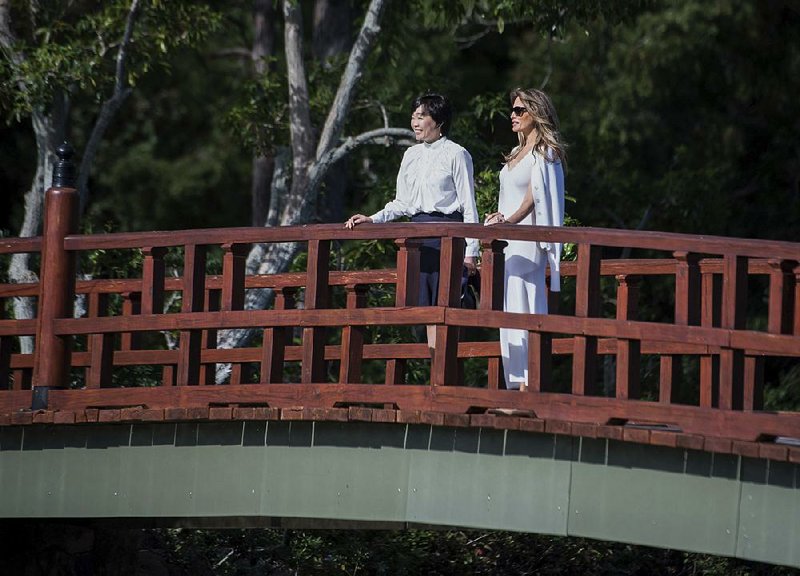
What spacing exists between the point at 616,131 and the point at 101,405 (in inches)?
460

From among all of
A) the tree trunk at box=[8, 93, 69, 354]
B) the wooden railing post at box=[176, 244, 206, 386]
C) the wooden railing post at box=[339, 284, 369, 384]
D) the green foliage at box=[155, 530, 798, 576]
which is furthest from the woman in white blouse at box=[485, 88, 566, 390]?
the tree trunk at box=[8, 93, 69, 354]

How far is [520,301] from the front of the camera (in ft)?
30.8

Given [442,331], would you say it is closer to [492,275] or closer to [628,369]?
[492,275]

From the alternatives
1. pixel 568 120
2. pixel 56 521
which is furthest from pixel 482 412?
pixel 568 120

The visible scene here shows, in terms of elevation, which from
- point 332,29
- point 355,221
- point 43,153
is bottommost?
point 355,221

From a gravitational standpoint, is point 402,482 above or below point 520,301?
below

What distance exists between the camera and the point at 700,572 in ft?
45.8

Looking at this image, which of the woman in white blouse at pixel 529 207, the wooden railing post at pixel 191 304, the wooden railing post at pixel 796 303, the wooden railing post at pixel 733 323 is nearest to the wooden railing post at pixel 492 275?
the woman in white blouse at pixel 529 207

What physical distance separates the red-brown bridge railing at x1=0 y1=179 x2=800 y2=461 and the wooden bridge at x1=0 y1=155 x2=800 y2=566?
12 mm

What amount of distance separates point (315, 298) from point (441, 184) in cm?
101

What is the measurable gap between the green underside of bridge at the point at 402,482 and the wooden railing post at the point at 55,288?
0.32m

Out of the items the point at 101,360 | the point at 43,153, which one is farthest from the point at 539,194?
the point at 43,153

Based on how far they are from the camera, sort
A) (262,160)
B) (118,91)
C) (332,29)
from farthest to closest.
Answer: (262,160) < (332,29) < (118,91)

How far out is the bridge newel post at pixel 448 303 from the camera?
9008mm
